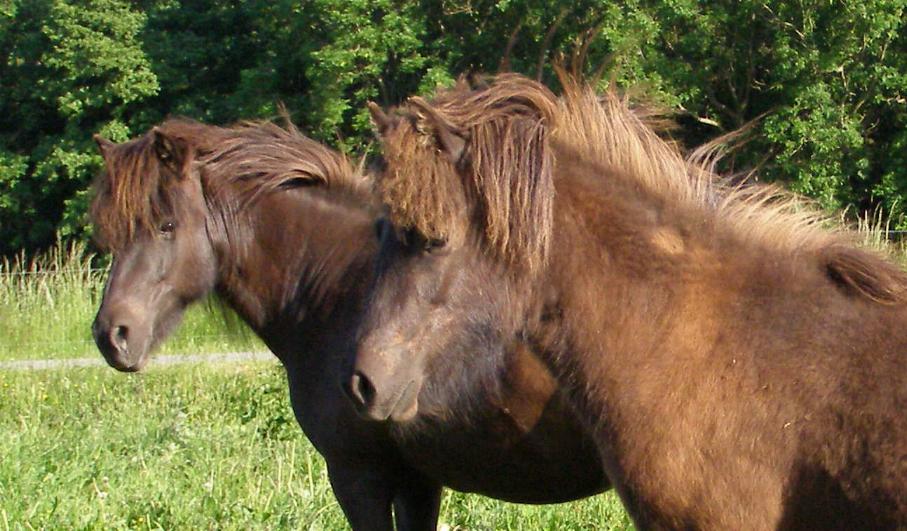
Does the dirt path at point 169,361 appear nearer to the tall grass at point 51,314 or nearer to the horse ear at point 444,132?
the tall grass at point 51,314

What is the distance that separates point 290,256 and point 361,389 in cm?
212

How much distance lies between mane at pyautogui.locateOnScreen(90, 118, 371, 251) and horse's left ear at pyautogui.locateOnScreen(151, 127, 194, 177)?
0.05ft

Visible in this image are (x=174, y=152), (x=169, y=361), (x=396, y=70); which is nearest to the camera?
(x=174, y=152)

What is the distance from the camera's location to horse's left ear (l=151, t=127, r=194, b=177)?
4.88 metres

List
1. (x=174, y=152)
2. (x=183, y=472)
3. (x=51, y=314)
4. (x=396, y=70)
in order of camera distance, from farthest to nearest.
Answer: (x=396, y=70) → (x=51, y=314) → (x=183, y=472) → (x=174, y=152)

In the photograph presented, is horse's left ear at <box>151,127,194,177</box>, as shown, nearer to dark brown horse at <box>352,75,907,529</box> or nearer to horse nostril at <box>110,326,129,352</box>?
horse nostril at <box>110,326,129,352</box>

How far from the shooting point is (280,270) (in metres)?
4.95

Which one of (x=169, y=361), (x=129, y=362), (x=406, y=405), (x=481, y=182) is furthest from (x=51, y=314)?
(x=481, y=182)

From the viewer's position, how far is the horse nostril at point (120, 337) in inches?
187

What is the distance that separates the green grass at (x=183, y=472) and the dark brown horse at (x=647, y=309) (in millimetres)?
3001

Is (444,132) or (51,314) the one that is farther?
(51,314)

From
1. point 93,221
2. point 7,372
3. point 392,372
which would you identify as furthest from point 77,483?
point 7,372

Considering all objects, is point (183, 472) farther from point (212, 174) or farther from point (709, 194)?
point (709, 194)

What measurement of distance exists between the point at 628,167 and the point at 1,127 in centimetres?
3030
